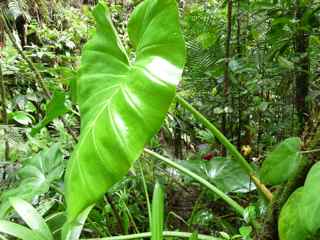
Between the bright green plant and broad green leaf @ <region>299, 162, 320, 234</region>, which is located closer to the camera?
broad green leaf @ <region>299, 162, 320, 234</region>

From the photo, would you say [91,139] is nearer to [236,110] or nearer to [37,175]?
[37,175]

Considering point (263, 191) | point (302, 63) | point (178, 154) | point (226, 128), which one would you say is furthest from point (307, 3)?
point (178, 154)

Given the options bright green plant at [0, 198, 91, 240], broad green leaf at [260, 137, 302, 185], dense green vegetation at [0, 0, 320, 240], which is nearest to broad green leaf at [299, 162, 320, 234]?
dense green vegetation at [0, 0, 320, 240]

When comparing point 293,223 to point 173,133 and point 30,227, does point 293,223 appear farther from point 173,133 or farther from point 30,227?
point 173,133

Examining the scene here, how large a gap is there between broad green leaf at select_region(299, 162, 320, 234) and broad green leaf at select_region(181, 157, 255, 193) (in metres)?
0.65

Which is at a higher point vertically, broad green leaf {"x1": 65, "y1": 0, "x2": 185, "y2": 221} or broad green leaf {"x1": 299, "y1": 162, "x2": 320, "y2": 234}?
broad green leaf {"x1": 65, "y1": 0, "x2": 185, "y2": 221}

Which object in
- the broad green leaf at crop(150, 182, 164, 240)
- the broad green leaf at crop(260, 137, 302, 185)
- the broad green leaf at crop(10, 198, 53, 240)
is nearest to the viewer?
the broad green leaf at crop(260, 137, 302, 185)

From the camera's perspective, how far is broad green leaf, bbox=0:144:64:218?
1042mm

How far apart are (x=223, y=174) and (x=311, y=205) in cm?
73

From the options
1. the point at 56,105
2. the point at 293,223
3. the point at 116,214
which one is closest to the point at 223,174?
the point at 116,214

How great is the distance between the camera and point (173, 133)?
1883 mm

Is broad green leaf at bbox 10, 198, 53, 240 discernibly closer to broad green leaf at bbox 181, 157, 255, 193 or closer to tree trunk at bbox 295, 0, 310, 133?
broad green leaf at bbox 181, 157, 255, 193

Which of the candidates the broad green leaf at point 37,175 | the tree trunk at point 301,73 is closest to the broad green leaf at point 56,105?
the broad green leaf at point 37,175

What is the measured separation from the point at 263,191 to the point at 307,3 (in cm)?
70
